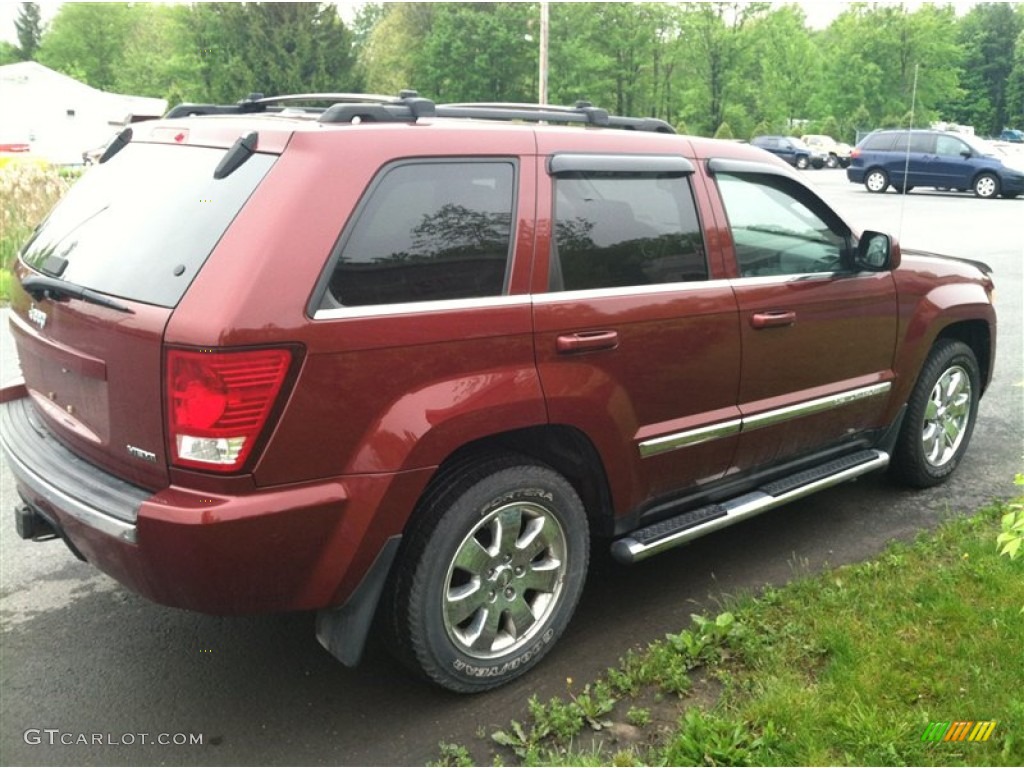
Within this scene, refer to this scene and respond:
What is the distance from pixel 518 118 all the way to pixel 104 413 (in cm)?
193

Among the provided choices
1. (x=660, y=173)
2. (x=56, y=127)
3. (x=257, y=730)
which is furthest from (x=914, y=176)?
(x=56, y=127)

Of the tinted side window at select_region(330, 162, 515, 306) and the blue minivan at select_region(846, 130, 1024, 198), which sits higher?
Answer: the blue minivan at select_region(846, 130, 1024, 198)

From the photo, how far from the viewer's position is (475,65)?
1903 inches

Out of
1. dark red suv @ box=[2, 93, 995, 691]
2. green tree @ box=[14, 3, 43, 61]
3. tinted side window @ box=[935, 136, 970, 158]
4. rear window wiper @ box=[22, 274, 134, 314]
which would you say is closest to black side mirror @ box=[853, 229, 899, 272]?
dark red suv @ box=[2, 93, 995, 691]

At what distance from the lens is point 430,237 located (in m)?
2.95

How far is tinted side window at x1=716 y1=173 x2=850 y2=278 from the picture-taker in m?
3.87

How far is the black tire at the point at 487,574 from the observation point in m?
2.97

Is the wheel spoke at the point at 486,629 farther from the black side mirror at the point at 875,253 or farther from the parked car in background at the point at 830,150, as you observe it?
the parked car in background at the point at 830,150

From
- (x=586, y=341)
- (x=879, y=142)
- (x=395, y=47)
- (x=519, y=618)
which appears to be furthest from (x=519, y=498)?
(x=395, y=47)

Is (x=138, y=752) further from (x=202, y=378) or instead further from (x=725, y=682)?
(x=725, y=682)

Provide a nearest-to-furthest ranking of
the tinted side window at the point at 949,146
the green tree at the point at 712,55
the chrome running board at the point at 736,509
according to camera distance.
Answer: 1. the chrome running board at the point at 736,509
2. the tinted side window at the point at 949,146
3. the green tree at the point at 712,55

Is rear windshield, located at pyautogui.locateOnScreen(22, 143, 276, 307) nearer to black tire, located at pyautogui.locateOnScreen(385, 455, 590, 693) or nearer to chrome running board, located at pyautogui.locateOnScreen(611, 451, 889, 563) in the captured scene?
black tire, located at pyautogui.locateOnScreen(385, 455, 590, 693)

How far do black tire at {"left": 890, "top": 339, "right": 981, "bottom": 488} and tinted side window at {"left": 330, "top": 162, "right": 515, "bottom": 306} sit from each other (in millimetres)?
2803

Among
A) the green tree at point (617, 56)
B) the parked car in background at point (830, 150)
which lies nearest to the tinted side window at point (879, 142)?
the parked car in background at point (830, 150)
